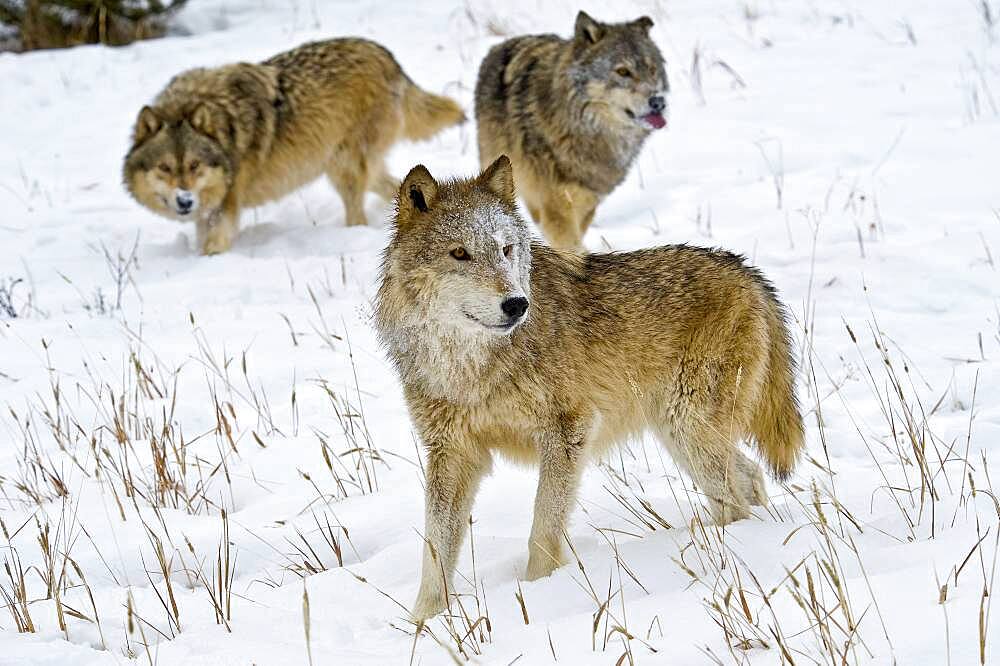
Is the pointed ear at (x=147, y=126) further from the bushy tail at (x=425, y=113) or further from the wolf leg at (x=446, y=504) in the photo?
the wolf leg at (x=446, y=504)

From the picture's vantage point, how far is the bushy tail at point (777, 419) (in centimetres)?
499

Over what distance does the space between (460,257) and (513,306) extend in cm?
38

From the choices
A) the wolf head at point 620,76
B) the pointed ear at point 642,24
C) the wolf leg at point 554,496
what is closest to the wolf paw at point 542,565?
the wolf leg at point 554,496

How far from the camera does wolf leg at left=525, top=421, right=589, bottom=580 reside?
4449 mm

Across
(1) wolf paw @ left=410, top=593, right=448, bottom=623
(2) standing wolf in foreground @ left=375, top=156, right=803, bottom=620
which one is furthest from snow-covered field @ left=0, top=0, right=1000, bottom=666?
(2) standing wolf in foreground @ left=375, top=156, right=803, bottom=620

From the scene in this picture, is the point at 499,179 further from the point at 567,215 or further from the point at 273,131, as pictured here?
the point at 273,131

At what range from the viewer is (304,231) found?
33.5ft

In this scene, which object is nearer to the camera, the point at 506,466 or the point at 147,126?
the point at 506,466

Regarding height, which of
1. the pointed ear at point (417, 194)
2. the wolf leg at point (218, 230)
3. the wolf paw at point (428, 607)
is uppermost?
the pointed ear at point (417, 194)

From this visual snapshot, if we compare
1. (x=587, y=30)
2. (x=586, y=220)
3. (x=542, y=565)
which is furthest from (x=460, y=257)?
(x=587, y=30)

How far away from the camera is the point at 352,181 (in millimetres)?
10531

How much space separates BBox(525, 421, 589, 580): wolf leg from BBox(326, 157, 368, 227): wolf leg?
6342mm

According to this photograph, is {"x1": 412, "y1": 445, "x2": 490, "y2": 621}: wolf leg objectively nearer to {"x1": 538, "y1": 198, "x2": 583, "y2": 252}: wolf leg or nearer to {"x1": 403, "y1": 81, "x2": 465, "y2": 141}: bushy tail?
{"x1": 538, "y1": 198, "x2": 583, "y2": 252}: wolf leg

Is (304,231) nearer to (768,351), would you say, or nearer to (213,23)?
(768,351)
